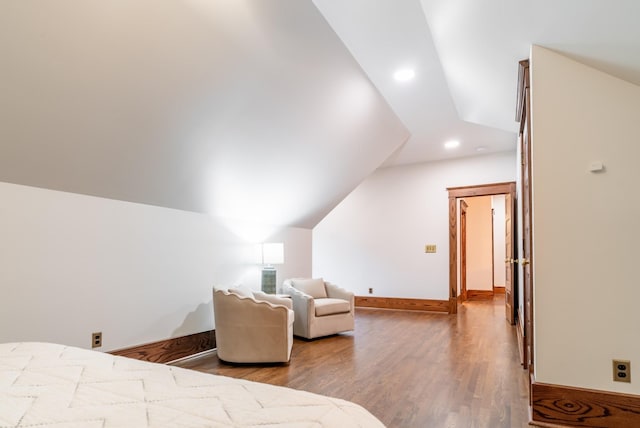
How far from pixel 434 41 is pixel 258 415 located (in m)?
3.06

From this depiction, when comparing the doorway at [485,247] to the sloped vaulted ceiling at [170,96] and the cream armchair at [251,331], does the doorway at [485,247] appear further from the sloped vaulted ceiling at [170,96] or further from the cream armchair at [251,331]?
the cream armchair at [251,331]

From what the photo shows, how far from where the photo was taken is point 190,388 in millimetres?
1124

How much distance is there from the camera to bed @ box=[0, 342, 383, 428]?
91 cm

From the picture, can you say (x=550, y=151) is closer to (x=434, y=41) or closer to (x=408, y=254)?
(x=434, y=41)

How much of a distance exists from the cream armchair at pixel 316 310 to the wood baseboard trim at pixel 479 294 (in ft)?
16.8

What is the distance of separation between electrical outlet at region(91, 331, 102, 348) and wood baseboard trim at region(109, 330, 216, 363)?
132 millimetres

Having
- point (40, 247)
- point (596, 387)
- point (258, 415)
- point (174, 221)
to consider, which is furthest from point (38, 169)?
point (596, 387)

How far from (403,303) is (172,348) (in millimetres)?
4375

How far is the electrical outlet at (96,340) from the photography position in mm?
2867

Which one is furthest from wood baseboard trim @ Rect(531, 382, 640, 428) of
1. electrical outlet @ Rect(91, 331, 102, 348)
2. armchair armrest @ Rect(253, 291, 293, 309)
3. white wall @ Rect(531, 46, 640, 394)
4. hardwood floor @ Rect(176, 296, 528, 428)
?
electrical outlet @ Rect(91, 331, 102, 348)

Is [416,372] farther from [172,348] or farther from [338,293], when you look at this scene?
[172,348]

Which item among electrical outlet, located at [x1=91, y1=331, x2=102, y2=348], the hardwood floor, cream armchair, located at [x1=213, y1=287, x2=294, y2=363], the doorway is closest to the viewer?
the hardwood floor

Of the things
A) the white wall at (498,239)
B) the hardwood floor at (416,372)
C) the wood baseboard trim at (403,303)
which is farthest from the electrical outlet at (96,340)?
the white wall at (498,239)

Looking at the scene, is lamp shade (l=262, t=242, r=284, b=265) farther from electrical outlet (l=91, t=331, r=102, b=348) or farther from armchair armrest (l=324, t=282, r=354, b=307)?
electrical outlet (l=91, t=331, r=102, b=348)
